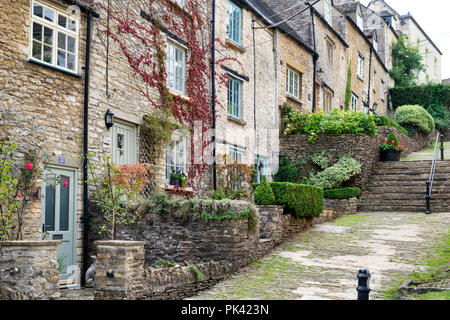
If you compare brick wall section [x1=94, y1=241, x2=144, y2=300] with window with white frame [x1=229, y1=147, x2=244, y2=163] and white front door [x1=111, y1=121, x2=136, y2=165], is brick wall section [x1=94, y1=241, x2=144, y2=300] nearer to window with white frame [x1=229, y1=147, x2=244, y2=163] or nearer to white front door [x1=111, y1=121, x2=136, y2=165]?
white front door [x1=111, y1=121, x2=136, y2=165]

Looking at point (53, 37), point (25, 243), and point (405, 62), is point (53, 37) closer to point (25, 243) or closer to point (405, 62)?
point (25, 243)

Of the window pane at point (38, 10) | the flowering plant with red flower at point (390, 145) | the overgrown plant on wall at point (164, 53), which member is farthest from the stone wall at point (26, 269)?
the flowering plant with red flower at point (390, 145)

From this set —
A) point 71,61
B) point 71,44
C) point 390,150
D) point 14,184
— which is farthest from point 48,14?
point 390,150

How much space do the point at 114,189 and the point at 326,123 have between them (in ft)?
36.8

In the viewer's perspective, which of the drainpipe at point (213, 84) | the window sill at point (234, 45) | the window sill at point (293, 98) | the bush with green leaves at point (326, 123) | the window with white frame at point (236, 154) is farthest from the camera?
the window sill at point (293, 98)

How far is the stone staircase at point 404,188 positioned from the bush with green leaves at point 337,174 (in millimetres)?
994

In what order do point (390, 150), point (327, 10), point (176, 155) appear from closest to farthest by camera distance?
point (176, 155) → point (390, 150) → point (327, 10)

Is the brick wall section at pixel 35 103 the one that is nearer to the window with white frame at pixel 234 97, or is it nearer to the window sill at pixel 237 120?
the window sill at pixel 237 120

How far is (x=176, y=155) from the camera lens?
43.4 ft

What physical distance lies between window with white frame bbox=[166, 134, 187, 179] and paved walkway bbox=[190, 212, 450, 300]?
3511 millimetres

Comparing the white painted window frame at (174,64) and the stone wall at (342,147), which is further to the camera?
the stone wall at (342,147)

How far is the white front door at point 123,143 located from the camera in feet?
36.7

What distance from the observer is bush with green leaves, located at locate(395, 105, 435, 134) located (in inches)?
1127

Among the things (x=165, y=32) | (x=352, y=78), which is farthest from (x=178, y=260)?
(x=352, y=78)
